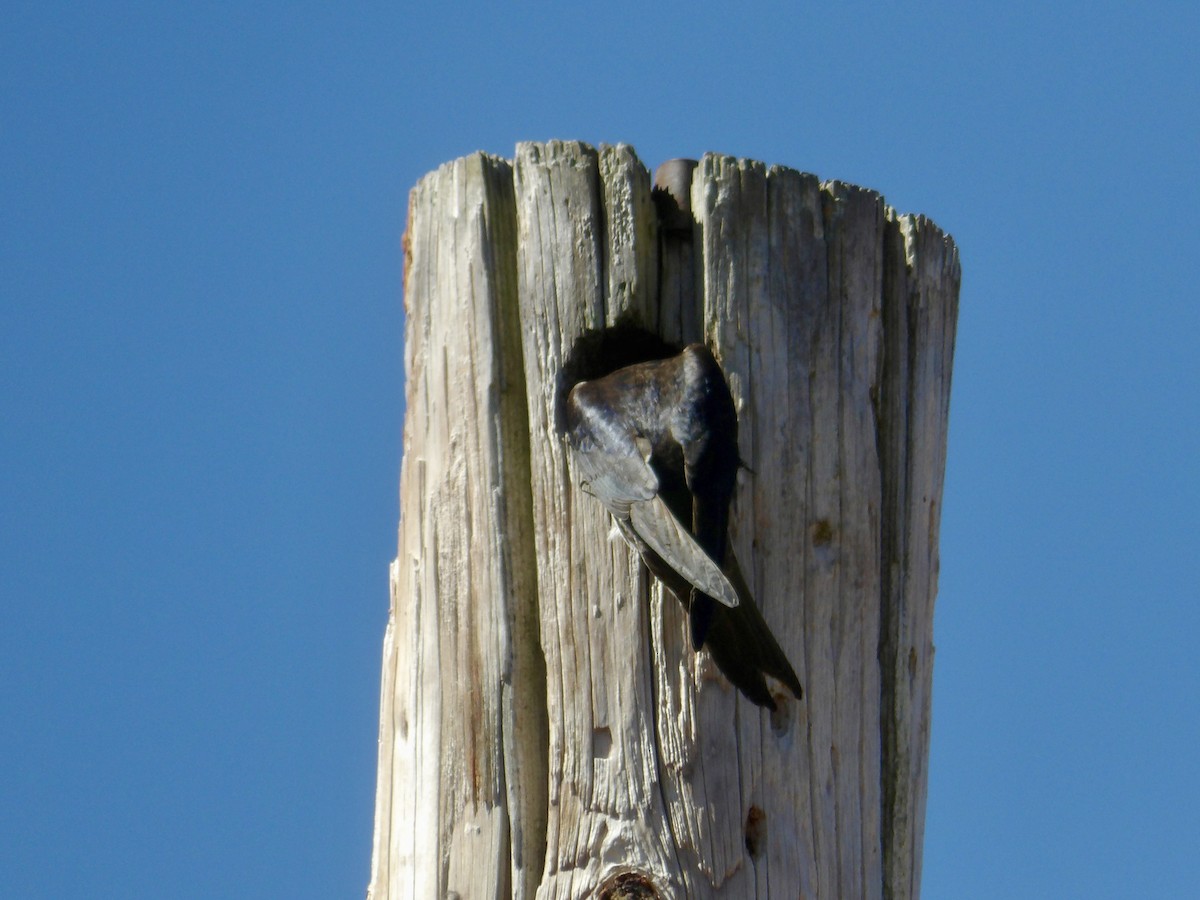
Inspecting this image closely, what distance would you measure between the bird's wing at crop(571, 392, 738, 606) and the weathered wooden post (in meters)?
0.10

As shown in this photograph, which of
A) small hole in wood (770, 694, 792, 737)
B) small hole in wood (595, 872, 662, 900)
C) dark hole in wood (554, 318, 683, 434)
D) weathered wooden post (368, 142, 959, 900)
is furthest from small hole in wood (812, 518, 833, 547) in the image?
small hole in wood (595, 872, 662, 900)

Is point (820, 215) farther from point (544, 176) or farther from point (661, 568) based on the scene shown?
point (661, 568)

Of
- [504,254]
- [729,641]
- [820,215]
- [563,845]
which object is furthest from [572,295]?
[563,845]

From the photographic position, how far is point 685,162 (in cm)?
362

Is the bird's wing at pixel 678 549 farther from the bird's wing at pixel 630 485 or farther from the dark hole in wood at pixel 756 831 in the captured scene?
the dark hole in wood at pixel 756 831

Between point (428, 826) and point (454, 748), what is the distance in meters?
0.18

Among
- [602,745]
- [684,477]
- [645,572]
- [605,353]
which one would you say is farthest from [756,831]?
[605,353]

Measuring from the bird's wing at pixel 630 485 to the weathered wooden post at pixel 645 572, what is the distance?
0.33 feet

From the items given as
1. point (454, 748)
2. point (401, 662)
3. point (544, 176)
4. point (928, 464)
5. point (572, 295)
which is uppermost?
point (544, 176)

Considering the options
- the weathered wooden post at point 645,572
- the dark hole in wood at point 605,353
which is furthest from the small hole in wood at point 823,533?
the dark hole in wood at point 605,353

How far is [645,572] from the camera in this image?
133 inches

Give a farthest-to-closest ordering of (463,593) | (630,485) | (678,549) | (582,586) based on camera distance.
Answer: (463,593), (582,586), (630,485), (678,549)

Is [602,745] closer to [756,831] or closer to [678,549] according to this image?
[756,831]

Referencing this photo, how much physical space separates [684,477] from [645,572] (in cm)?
21
